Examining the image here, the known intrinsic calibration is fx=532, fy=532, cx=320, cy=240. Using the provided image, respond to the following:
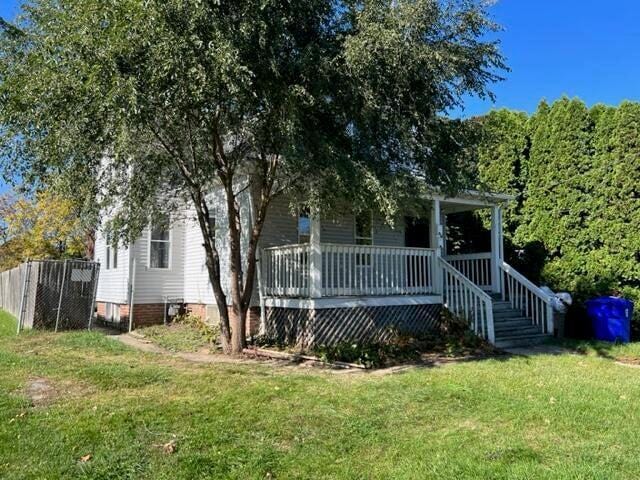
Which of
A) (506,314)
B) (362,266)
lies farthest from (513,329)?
(362,266)

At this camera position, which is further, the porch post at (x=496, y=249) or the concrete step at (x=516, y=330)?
the porch post at (x=496, y=249)

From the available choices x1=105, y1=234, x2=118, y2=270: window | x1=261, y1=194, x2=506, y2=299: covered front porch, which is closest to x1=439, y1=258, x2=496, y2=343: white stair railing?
x1=261, y1=194, x2=506, y2=299: covered front porch

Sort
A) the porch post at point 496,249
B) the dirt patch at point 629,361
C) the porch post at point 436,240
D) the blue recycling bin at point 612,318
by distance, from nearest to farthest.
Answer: the dirt patch at point 629,361
the blue recycling bin at point 612,318
the porch post at point 436,240
the porch post at point 496,249

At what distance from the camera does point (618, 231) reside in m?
12.7

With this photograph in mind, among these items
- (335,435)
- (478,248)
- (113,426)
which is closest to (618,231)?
(478,248)

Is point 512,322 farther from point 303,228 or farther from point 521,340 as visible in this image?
point 303,228

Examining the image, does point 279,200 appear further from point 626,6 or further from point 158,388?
point 626,6

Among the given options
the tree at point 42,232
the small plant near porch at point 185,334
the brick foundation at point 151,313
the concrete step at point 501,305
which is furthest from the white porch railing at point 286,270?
the tree at point 42,232

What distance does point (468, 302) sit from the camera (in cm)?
1209

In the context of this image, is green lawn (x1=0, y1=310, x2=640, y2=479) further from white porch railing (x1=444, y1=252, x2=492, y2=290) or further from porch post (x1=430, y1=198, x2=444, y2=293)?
white porch railing (x1=444, y1=252, x2=492, y2=290)

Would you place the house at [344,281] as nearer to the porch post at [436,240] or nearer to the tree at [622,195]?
the porch post at [436,240]

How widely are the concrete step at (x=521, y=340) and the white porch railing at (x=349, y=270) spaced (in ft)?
6.26

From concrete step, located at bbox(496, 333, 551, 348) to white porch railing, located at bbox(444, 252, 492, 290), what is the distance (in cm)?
229

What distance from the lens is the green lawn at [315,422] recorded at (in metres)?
4.42
